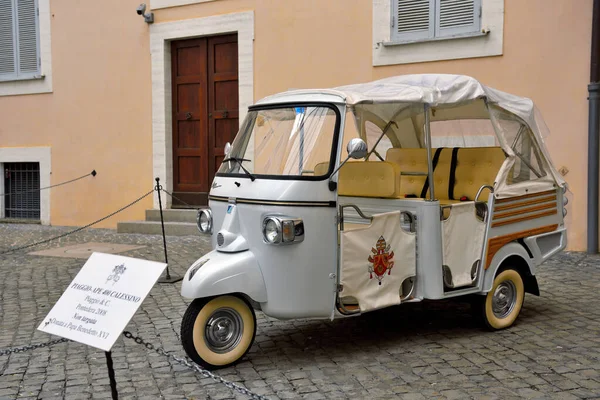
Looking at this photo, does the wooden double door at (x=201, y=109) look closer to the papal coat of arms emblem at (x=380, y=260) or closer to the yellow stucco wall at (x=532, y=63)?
the yellow stucco wall at (x=532, y=63)

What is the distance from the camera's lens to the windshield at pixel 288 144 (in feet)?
16.0

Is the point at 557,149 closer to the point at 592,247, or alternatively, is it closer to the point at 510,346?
the point at 592,247

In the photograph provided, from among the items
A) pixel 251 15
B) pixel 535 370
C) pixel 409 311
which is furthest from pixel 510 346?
pixel 251 15

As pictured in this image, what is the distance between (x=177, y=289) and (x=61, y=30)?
Answer: 7.83m

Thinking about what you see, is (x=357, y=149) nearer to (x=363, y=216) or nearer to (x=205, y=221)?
(x=363, y=216)

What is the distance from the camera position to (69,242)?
10977 millimetres

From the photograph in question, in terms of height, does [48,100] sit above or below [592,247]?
above

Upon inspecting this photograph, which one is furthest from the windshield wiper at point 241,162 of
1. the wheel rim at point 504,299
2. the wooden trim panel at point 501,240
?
the wheel rim at point 504,299

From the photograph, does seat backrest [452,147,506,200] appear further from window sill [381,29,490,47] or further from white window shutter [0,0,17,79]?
white window shutter [0,0,17,79]

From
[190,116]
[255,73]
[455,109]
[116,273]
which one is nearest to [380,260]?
[116,273]

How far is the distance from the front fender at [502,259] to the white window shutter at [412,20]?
4816mm

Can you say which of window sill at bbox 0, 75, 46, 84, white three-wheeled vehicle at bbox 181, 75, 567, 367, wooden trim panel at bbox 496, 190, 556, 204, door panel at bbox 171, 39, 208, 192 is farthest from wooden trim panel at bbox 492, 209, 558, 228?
window sill at bbox 0, 75, 46, 84

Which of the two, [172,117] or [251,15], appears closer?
[251,15]

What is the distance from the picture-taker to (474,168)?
6.15 meters
